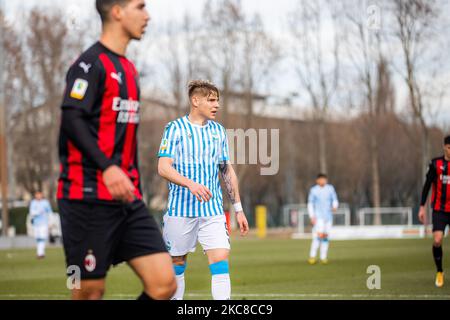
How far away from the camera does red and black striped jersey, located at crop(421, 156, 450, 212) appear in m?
14.5

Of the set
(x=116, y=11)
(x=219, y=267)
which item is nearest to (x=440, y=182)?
(x=219, y=267)

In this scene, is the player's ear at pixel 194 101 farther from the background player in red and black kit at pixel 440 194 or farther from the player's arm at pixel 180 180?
the background player in red and black kit at pixel 440 194

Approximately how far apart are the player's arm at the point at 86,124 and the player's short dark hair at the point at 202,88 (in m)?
3.53

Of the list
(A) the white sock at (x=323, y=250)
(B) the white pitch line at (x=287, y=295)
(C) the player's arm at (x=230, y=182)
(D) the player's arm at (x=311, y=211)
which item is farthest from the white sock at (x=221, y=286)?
(D) the player's arm at (x=311, y=211)

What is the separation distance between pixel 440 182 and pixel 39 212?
20083 millimetres

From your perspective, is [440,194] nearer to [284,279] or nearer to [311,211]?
[284,279]

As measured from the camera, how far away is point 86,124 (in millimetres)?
5723

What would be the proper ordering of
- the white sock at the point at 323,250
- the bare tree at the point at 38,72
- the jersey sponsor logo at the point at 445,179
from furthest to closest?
the bare tree at the point at 38,72 < the white sock at the point at 323,250 < the jersey sponsor logo at the point at 445,179

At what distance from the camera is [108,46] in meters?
5.99

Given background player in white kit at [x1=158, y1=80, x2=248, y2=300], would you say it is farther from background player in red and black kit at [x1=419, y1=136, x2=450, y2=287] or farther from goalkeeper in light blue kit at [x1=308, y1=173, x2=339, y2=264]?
goalkeeper in light blue kit at [x1=308, y1=173, x2=339, y2=264]

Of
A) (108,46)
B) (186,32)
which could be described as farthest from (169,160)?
(186,32)

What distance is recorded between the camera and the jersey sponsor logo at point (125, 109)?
586 cm
